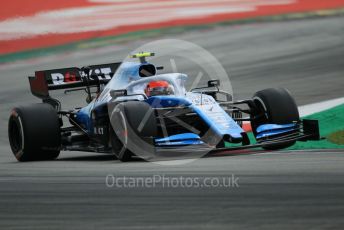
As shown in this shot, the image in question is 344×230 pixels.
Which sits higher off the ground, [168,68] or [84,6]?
[84,6]

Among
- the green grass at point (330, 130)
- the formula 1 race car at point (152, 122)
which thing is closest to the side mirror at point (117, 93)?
the formula 1 race car at point (152, 122)

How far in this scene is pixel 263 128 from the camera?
14062mm

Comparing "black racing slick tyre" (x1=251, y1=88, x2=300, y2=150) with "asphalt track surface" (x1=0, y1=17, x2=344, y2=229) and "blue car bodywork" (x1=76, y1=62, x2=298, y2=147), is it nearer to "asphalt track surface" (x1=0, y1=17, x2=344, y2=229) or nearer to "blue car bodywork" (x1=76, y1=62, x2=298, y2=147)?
"blue car bodywork" (x1=76, y1=62, x2=298, y2=147)

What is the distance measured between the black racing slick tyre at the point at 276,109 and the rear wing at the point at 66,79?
3128 mm

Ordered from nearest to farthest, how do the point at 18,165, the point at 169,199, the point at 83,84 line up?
the point at 169,199 < the point at 18,165 < the point at 83,84

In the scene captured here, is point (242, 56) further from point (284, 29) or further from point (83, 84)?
point (83, 84)

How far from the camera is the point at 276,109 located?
1438 cm

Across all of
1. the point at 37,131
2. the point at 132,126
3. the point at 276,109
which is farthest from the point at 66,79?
the point at 276,109

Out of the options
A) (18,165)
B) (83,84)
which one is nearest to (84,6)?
(83,84)

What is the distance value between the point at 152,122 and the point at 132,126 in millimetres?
277

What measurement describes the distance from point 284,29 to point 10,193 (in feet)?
76.0

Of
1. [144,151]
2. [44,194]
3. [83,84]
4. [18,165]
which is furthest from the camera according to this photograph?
[83,84]

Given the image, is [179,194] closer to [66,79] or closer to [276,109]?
[276,109]

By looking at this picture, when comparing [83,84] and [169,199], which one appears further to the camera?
[83,84]
